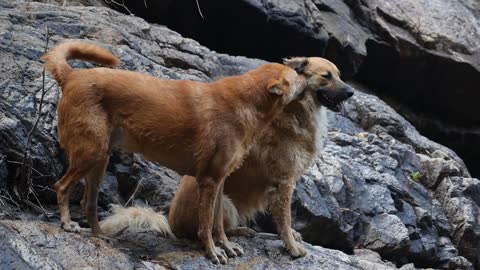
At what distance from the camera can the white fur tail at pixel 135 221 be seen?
6.28m

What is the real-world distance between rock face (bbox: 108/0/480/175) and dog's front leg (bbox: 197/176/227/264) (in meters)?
6.14

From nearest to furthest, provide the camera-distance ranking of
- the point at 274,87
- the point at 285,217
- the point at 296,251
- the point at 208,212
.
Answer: the point at 208,212
the point at 274,87
the point at 296,251
the point at 285,217

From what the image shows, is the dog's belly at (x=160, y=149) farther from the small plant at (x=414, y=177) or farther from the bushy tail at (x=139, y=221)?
the small plant at (x=414, y=177)

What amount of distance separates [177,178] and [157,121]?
2.16 m

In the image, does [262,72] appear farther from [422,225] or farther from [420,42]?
[420,42]

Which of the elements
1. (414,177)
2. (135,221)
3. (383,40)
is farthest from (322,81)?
(383,40)

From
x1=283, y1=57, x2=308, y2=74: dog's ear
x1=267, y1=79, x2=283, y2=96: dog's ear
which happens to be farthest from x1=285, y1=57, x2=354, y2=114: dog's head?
x1=267, y1=79, x2=283, y2=96: dog's ear

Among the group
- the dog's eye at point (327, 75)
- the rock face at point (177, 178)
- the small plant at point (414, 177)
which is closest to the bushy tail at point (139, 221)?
the rock face at point (177, 178)

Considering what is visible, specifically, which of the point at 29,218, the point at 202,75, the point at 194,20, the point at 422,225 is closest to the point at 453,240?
the point at 422,225

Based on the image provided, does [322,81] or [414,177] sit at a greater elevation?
[322,81]

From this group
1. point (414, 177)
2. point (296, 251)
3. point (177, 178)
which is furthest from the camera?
point (414, 177)

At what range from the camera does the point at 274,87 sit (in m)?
6.06

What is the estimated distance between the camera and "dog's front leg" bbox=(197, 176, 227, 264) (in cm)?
581

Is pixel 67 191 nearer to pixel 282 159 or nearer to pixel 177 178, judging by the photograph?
pixel 282 159
